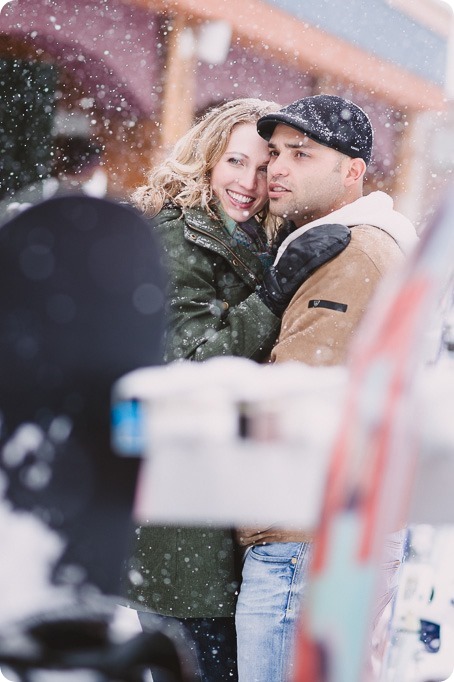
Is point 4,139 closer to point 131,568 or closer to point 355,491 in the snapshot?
point 131,568

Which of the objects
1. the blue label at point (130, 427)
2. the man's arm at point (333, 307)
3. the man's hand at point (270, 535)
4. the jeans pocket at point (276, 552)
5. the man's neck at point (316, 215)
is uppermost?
Result: the man's neck at point (316, 215)

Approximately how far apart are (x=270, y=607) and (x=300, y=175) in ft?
1.99

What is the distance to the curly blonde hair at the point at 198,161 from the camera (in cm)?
107

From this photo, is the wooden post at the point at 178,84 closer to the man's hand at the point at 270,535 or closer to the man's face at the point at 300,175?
the man's face at the point at 300,175

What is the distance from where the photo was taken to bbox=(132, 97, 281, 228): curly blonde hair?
3.52 feet

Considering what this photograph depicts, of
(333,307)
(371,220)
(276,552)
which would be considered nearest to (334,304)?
(333,307)

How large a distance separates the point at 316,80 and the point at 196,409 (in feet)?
2.19

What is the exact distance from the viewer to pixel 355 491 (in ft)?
Result: 1.80

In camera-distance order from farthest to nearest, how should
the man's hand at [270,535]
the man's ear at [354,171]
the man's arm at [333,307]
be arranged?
the man's hand at [270,535] → the man's ear at [354,171] → the man's arm at [333,307]

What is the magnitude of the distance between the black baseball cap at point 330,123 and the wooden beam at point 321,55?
5.0 inches

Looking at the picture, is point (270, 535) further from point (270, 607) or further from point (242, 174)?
point (242, 174)

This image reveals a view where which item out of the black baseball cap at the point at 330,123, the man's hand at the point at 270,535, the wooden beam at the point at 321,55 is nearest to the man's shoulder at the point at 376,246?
the black baseball cap at the point at 330,123

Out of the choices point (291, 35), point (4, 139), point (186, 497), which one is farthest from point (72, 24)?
point (186, 497)

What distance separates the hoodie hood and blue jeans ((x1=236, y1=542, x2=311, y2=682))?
428mm
